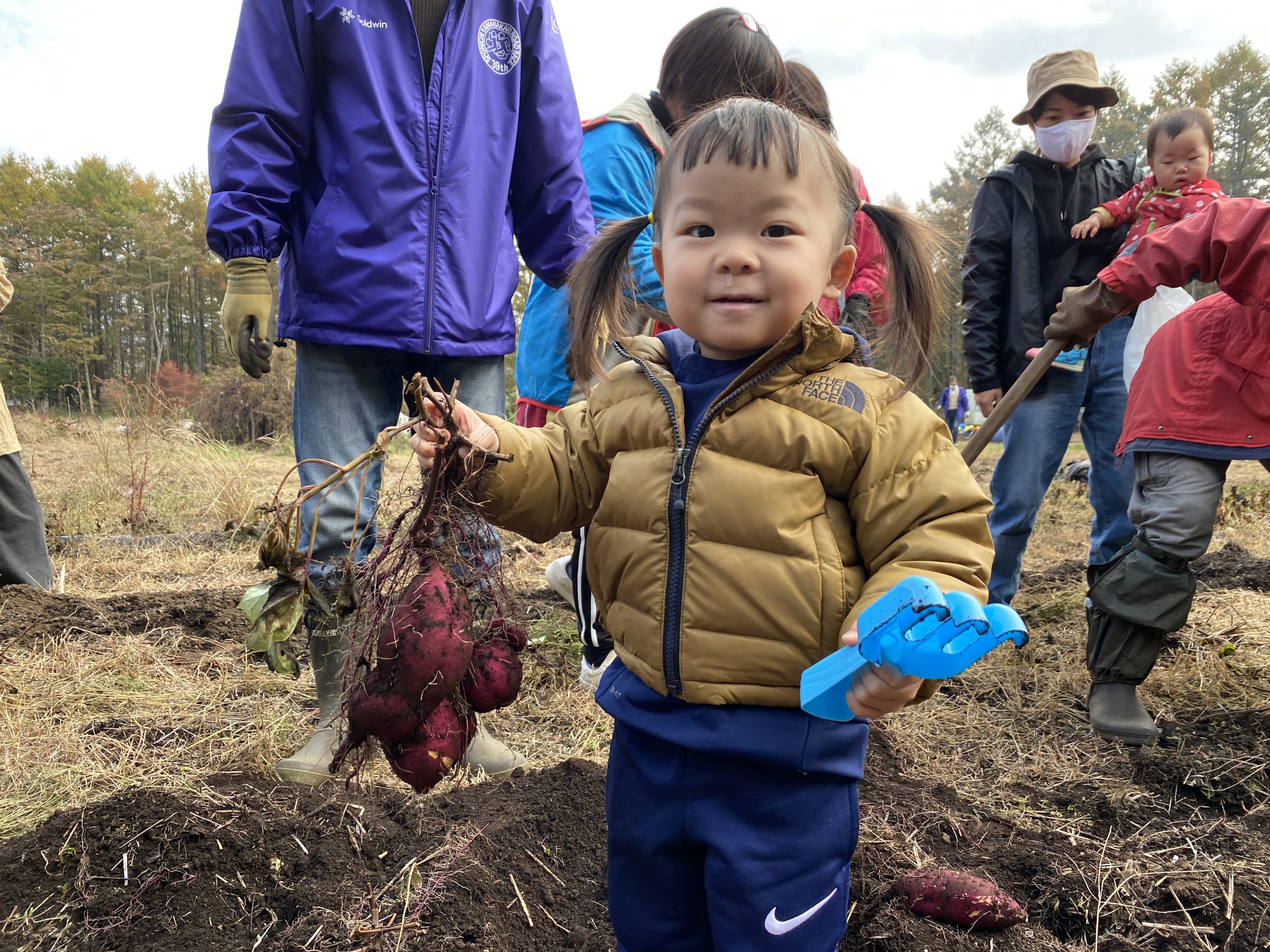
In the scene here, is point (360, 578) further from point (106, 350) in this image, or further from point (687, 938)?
point (106, 350)

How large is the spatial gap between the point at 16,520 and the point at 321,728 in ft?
8.98

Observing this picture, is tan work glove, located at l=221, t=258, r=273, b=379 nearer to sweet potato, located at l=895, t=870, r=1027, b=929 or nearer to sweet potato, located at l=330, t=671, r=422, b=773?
sweet potato, located at l=330, t=671, r=422, b=773

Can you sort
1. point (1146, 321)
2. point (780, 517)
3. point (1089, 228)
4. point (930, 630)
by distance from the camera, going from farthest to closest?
point (1089, 228) → point (1146, 321) → point (780, 517) → point (930, 630)

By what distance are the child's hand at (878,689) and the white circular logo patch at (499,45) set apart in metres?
1.95

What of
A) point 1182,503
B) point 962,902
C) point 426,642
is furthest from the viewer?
point 1182,503

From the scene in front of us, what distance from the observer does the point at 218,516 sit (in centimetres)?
649

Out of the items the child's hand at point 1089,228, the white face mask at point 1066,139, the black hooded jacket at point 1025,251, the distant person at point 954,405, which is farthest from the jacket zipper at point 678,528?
the distant person at point 954,405

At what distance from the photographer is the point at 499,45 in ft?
7.39

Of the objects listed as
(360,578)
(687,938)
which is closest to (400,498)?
(360,578)

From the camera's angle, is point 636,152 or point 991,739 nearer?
point 636,152

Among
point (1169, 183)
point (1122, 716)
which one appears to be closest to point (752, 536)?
point (1122, 716)

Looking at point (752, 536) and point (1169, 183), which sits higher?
point (1169, 183)

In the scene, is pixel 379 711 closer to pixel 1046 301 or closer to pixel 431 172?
pixel 431 172

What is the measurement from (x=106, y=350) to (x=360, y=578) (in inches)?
1218
